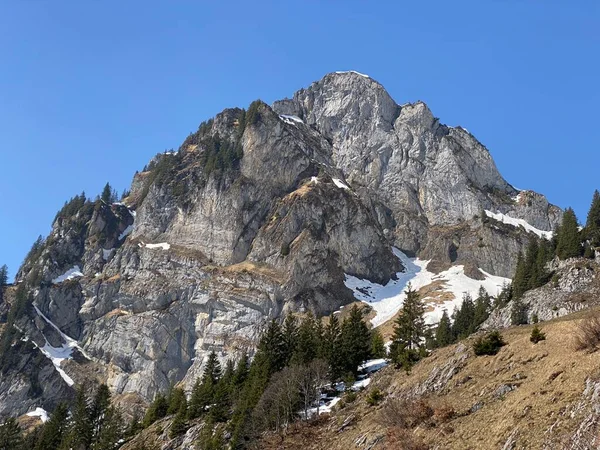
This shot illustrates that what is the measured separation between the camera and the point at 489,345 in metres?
42.1

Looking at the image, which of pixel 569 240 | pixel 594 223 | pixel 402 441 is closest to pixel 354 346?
pixel 402 441

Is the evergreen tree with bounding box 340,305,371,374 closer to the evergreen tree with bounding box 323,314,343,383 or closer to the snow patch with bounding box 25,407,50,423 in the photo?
the evergreen tree with bounding box 323,314,343,383

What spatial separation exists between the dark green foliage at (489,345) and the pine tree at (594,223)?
210 ft

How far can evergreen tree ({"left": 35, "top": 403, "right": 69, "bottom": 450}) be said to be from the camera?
79.4 meters

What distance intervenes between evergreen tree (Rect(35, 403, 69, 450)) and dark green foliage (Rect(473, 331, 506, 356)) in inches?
2573

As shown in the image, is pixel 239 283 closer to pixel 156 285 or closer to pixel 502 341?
pixel 156 285

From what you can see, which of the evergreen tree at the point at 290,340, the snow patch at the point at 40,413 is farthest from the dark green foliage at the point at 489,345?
the snow patch at the point at 40,413

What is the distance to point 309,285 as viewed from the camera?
18338 centimetres

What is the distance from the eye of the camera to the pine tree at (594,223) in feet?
315

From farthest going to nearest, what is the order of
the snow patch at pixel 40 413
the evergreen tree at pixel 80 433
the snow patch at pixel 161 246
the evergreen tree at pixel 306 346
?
1. the snow patch at pixel 161 246
2. the snow patch at pixel 40 413
3. the evergreen tree at pixel 80 433
4. the evergreen tree at pixel 306 346

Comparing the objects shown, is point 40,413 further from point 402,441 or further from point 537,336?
point 537,336

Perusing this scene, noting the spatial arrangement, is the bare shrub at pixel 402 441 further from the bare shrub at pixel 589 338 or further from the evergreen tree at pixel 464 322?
the evergreen tree at pixel 464 322

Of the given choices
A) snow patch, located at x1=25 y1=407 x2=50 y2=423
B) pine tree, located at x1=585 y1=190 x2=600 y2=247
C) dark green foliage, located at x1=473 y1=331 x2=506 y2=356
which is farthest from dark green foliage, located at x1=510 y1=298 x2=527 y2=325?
snow patch, located at x1=25 y1=407 x2=50 y2=423

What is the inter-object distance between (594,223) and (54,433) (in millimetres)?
100687
